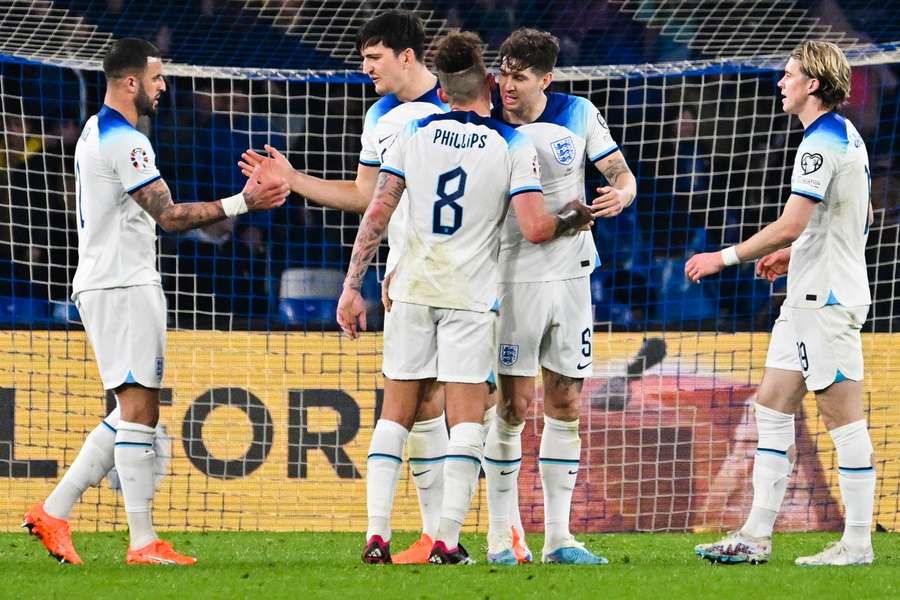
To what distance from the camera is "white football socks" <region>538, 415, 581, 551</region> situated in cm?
605

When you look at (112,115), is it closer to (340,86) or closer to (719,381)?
(719,381)

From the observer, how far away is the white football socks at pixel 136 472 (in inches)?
232

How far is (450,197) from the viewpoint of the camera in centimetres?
556

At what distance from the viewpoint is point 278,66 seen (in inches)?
459

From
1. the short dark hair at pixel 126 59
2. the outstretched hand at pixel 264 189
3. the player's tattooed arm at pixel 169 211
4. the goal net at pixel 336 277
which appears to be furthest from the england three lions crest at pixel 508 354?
the goal net at pixel 336 277

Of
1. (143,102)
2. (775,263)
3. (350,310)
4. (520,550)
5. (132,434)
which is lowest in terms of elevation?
(520,550)

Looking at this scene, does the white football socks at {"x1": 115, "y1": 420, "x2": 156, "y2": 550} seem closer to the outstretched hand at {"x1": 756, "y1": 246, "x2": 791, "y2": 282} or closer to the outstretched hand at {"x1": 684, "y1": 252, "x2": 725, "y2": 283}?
the outstretched hand at {"x1": 684, "y1": 252, "x2": 725, "y2": 283}

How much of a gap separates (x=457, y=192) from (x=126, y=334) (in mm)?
1417

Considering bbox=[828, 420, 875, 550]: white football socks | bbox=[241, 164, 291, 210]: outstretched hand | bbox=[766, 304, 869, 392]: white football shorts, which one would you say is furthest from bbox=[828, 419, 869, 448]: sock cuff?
bbox=[241, 164, 291, 210]: outstretched hand

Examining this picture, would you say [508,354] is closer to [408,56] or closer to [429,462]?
[429,462]

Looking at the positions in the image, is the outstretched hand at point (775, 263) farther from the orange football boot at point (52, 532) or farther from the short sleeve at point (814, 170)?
the orange football boot at point (52, 532)

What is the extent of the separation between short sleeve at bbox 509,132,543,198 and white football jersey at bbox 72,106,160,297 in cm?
138

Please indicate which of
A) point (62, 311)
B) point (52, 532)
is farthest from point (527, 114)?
point (62, 311)

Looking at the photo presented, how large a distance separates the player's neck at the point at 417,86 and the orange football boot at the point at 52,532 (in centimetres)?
221
